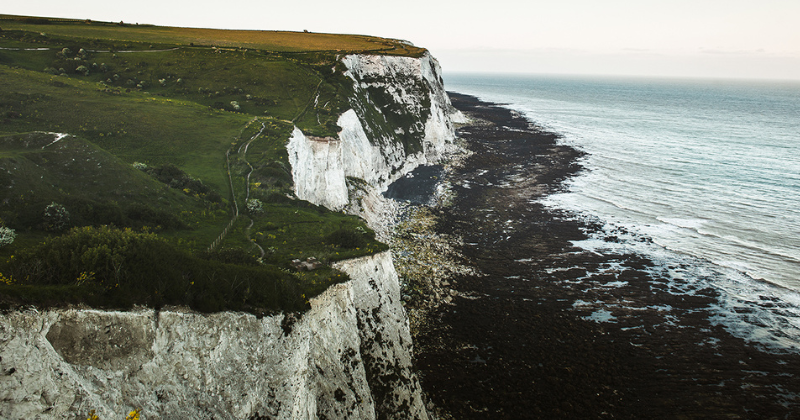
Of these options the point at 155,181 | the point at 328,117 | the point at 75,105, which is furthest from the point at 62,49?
the point at 155,181

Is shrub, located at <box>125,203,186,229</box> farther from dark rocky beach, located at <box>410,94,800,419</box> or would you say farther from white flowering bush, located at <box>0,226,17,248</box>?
dark rocky beach, located at <box>410,94,800,419</box>

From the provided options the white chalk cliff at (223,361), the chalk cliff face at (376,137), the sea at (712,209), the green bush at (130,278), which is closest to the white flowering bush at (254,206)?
the chalk cliff face at (376,137)

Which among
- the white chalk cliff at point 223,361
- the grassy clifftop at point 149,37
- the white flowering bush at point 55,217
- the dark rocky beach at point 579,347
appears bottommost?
the dark rocky beach at point 579,347

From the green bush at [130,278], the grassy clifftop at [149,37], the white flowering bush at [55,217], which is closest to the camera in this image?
the green bush at [130,278]

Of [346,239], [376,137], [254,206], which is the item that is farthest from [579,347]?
[376,137]

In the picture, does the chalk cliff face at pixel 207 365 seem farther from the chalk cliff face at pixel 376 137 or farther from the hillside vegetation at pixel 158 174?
the chalk cliff face at pixel 376 137

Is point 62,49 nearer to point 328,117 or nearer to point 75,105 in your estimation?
point 75,105

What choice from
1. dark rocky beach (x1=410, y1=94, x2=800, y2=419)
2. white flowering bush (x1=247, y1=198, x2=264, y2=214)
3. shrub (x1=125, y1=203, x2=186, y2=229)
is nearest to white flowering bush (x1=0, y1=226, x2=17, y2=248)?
shrub (x1=125, y1=203, x2=186, y2=229)
